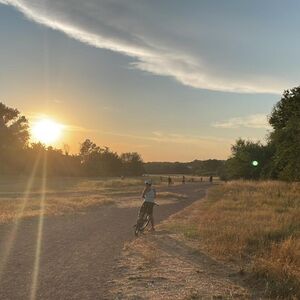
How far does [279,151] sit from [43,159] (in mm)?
75163

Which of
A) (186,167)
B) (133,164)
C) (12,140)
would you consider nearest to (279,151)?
(12,140)

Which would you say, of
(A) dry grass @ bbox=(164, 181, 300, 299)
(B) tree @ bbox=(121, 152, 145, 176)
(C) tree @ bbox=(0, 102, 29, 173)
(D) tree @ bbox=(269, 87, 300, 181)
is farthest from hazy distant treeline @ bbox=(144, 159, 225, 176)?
(A) dry grass @ bbox=(164, 181, 300, 299)

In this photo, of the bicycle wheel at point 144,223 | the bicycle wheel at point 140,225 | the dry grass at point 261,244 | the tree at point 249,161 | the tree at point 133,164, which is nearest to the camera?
the dry grass at point 261,244

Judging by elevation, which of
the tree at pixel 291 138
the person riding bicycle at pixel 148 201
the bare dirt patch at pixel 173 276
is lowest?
the bare dirt patch at pixel 173 276

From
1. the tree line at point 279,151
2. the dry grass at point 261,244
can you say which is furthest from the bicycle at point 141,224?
the tree line at point 279,151

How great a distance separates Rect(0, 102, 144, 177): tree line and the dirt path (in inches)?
3369

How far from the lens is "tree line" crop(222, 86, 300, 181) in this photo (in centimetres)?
4269

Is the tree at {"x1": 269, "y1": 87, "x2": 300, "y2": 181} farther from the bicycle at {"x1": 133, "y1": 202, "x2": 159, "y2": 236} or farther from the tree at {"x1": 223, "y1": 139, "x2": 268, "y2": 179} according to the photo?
the tree at {"x1": 223, "y1": 139, "x2": 268, "y2": 179}

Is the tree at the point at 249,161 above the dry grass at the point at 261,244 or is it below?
above

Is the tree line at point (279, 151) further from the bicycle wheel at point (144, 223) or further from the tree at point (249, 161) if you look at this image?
the bicycle wheel at point (144, 223)

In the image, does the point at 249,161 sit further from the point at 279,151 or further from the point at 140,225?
the point at 140,225

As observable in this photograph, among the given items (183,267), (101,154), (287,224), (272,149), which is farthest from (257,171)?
(183,267)

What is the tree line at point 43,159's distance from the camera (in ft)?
343

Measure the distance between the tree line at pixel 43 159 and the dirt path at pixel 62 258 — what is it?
281 ft
